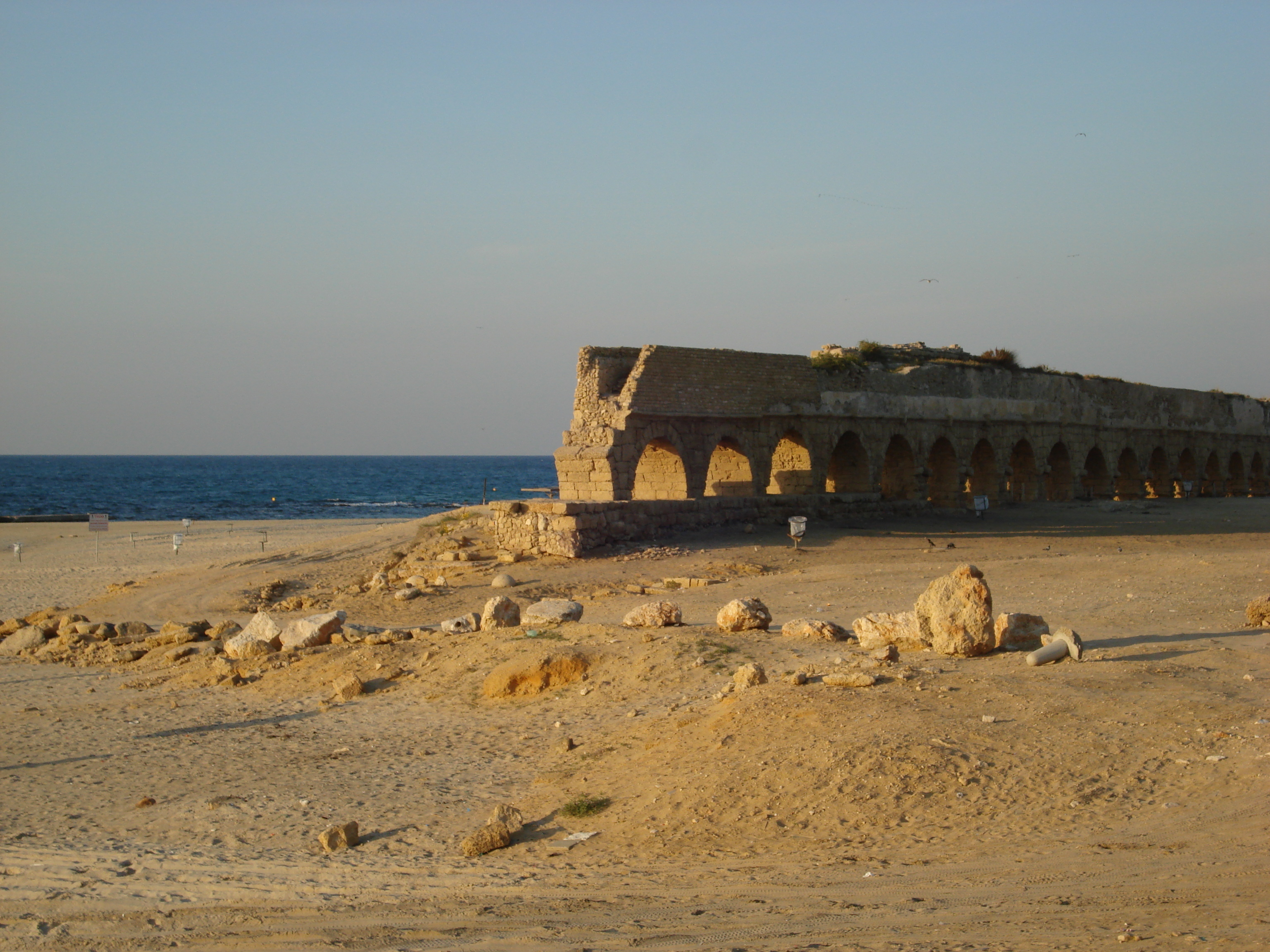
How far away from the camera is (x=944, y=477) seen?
26.6 m

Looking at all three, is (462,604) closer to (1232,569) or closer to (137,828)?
(137,828)

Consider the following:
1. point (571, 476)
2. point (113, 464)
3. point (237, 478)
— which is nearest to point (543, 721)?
point (571, 476)

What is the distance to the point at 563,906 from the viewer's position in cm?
525

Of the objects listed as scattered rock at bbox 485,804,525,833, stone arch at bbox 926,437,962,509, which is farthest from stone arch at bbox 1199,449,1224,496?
scattered rock at bbox 485,804,525,833

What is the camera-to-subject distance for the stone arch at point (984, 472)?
27391 millimetres

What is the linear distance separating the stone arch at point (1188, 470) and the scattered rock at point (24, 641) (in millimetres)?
34601

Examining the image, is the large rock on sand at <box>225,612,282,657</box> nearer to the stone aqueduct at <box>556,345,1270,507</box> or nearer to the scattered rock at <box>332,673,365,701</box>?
the scattered rock at <box>332,673,365,701</box>

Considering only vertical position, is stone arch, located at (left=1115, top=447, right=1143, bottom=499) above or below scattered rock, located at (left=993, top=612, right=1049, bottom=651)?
above

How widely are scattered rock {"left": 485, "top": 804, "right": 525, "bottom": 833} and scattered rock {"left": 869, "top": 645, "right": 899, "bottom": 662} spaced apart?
3.42 meters

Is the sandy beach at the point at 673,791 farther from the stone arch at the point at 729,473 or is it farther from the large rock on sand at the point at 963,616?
the stone arch at the point at 729,473

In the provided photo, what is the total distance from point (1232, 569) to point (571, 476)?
10.9 metres

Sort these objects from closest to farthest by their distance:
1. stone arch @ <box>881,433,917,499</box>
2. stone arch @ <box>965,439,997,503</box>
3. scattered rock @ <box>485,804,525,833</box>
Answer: scattered rock @ <box>485,804,525,833</box> → stone arch @ <box>881,433,917,499</box> → stone arch @ <box>965,439,997,503</box>

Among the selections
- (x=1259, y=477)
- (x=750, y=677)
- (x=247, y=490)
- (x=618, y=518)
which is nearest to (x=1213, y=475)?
(x=1259, y=477)

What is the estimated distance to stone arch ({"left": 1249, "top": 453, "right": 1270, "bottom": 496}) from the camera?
137 ft
